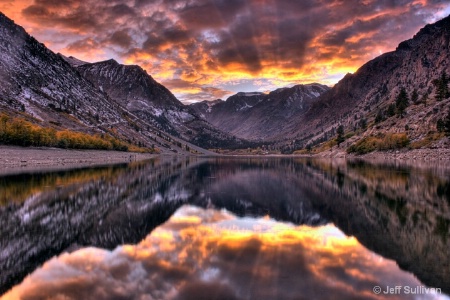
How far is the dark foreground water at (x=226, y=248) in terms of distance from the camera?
46.1ft

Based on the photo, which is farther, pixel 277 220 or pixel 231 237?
pixel 277 220

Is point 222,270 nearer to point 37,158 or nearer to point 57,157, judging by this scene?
point 37,158

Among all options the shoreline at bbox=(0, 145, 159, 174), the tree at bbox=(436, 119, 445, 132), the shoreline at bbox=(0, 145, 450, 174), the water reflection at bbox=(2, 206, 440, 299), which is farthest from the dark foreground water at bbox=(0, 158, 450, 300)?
the tree at bbox=(436, 119, 445, 132)

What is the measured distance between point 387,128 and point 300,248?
19133 centimetres

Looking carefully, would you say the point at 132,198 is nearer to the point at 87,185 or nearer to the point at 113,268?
the point at 87,185

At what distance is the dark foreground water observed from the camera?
14.1 metres

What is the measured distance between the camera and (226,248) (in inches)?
791

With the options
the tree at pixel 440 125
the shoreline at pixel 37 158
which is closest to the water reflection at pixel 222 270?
the shoreline at pixel 37 158

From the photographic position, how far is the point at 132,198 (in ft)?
137

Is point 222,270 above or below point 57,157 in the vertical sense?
below

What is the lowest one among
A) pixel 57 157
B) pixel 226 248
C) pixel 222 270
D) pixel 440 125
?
pixel 226 248

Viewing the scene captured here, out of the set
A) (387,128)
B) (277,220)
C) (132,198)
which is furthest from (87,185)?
(387,128)

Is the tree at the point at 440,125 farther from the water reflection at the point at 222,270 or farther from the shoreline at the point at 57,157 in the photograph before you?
the water reflection at the point at 222,270

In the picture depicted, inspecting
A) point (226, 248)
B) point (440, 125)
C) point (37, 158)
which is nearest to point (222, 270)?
point (226, 248)
